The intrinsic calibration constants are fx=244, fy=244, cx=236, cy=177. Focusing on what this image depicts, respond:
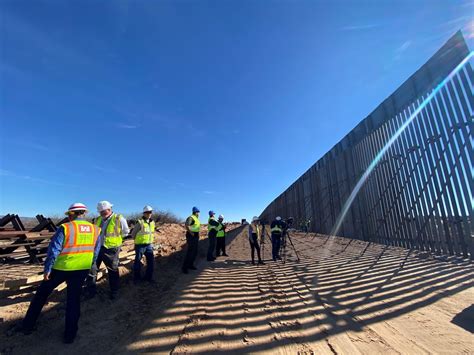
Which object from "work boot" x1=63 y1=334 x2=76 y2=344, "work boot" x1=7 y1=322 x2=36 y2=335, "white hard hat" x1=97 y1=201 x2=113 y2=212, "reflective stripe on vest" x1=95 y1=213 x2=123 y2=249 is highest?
"white hard hat" x1=97 y1=201 x2=113 y2=212

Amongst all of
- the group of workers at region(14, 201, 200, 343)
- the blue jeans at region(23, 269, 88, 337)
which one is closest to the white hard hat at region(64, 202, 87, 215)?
the group of workers at region(14, 201, 200, 343)

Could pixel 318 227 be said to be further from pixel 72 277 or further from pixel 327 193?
pixel 72 277

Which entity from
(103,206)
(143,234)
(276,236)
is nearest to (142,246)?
(143,234)

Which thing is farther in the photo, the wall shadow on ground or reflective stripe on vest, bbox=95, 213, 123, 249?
reflective stripe on vest, bbox=95, 213, 123, 249

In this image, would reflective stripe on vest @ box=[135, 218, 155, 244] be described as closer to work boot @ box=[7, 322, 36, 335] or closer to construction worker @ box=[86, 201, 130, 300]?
construction worker @ box=[86, 201, 130, 300]

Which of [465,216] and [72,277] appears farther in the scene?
[465,216]

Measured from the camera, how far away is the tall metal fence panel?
288 inches

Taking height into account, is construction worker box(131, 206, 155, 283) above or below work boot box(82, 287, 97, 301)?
above

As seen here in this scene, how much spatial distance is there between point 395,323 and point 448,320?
2.49ft

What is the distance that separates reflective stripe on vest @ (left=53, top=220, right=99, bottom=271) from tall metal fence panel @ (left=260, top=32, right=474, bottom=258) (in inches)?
366

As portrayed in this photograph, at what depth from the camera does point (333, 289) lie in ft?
16.5

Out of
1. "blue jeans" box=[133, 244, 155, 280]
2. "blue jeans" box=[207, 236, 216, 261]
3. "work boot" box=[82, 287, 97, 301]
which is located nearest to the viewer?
"work boot" box=[82, 287, 97, 301]

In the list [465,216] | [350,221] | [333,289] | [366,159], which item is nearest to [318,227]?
[350,221]

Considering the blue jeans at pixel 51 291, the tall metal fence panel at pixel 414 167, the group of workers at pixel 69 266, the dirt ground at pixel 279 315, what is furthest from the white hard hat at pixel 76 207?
the tall metal fence panel at pixel 414 167
